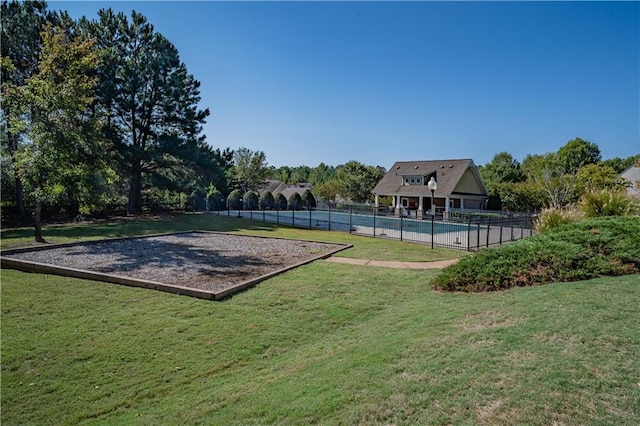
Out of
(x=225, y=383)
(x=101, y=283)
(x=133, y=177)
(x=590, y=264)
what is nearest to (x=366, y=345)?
(x=225, y=383)

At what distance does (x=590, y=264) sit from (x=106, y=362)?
27.0 feet

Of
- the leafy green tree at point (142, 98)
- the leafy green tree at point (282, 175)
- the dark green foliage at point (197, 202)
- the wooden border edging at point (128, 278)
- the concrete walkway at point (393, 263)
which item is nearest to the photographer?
the wooden border edging at point (128, 278)

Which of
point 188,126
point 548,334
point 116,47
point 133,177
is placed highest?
point 116,47

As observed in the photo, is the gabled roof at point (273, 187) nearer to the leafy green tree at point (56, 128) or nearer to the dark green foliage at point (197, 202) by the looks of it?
the dark green foliage at point (197, 202)

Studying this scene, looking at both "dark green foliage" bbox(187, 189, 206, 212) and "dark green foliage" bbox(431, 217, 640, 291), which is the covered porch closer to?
"dark green foliage" bbox(187, 189, 206, 212)

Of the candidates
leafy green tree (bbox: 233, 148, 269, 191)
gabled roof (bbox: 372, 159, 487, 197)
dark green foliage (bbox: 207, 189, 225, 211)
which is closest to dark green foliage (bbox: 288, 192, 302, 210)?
dark green foliage (bbox: 207, 189, 225, 211)

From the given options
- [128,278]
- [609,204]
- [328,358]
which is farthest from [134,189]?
[609,204]

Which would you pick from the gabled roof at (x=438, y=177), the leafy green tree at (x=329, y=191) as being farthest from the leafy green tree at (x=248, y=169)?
the gabled roof at (x=438, y=177)

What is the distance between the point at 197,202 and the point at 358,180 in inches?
754

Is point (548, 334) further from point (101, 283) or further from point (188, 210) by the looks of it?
point (188, 210)

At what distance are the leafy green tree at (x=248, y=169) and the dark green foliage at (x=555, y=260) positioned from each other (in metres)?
43.7

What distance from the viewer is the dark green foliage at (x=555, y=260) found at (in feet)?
20.9

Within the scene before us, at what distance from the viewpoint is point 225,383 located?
3984 mm

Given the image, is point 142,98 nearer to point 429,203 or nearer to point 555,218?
point 555,218
